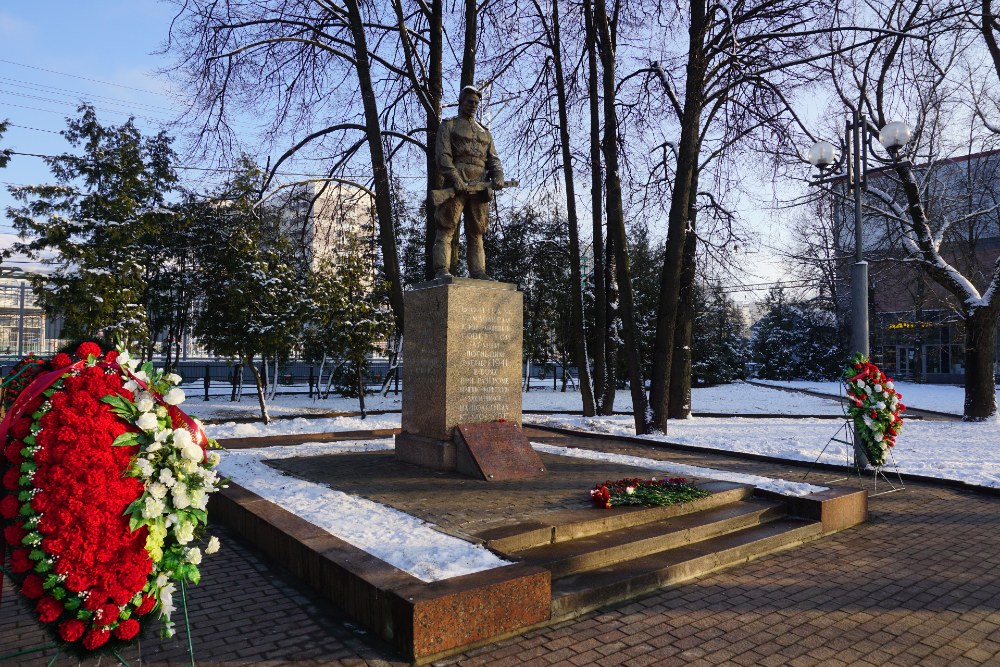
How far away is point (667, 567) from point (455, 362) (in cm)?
373

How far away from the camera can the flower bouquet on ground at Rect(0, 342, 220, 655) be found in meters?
2.74

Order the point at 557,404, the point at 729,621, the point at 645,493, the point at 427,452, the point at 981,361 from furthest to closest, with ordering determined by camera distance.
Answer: the point at 557,404 < the point at 981,361 < the point at 427,452 < the point at 645,493 < the point at 729,621

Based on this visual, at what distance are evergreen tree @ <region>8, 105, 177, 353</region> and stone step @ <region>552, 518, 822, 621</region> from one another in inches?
449

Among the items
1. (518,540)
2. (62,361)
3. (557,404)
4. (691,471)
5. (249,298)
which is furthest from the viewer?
(557,404)

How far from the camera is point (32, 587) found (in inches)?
108

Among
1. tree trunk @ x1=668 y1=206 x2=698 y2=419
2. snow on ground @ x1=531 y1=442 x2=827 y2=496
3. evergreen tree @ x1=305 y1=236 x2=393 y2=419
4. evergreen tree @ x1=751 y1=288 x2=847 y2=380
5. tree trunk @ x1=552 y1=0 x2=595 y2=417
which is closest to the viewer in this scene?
snow on ground @ x1=531 y1=442 x2=827 y2=496

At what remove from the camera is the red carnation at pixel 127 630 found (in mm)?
2885

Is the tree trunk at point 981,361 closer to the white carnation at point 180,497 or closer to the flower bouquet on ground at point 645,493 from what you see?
the flower bouquet on ground at point 645,493

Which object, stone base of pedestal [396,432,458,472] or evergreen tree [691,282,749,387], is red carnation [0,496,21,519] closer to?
stone base of pedestal [396,432,458,472]

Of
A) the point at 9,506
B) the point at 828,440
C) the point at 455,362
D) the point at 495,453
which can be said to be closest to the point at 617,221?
the point at 828,440

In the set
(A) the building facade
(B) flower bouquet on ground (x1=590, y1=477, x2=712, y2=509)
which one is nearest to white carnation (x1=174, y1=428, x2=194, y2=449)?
(B) flower bouquet on ground (x1=590, y1=477, x2=712, y2=509)

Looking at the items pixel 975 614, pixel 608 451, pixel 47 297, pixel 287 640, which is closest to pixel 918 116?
pixel 608 451

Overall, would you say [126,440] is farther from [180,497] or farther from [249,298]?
[249,298]

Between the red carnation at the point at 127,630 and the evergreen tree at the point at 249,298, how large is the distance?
1148cm
